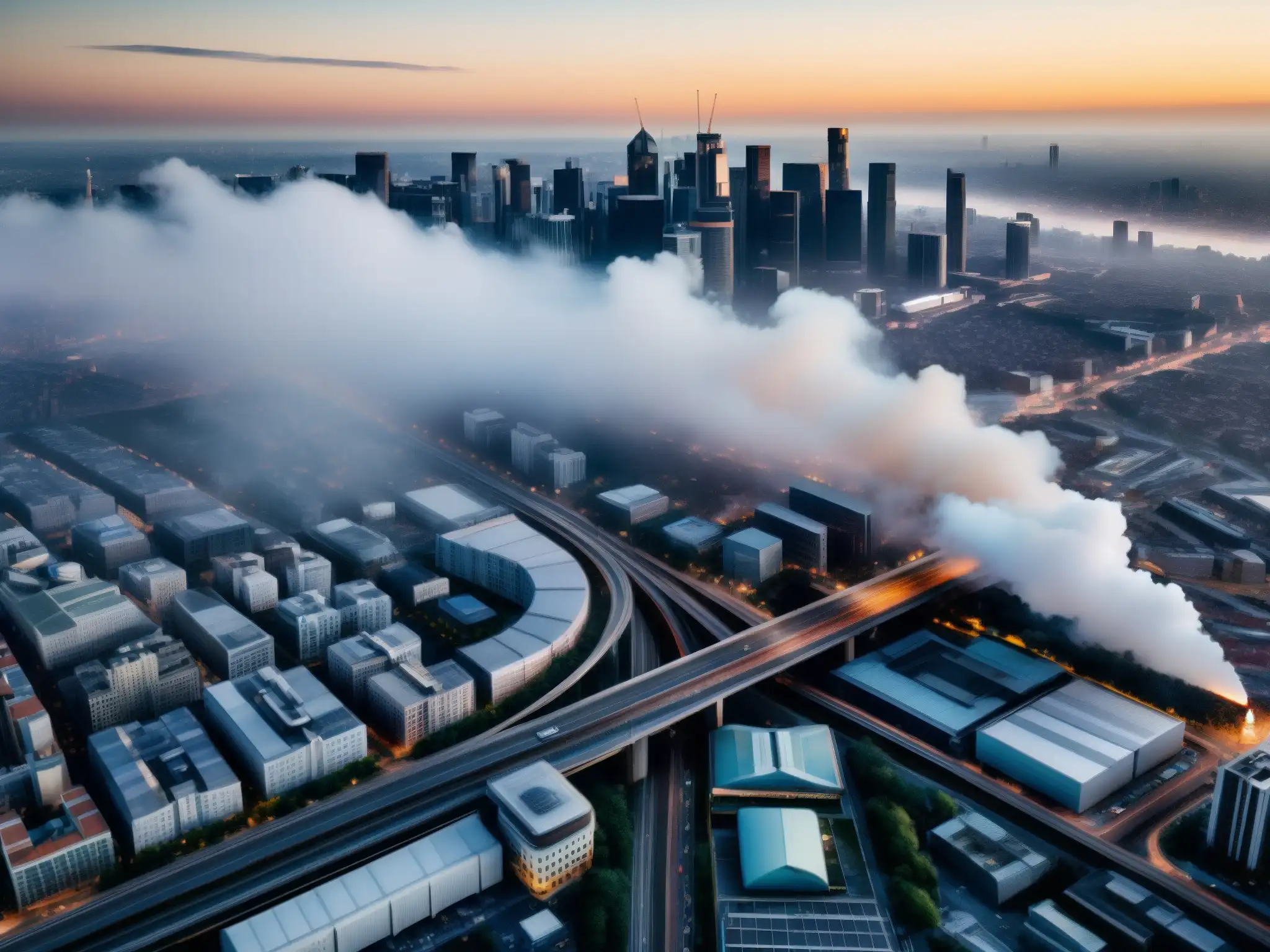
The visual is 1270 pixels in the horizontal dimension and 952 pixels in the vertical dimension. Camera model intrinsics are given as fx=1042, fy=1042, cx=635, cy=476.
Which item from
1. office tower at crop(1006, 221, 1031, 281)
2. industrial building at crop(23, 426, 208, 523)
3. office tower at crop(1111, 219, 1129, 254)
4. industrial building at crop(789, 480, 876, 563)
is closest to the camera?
industrial building at crop(789, 480, 876, 563)

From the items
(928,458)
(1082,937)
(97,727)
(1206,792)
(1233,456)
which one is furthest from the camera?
(1233,456)

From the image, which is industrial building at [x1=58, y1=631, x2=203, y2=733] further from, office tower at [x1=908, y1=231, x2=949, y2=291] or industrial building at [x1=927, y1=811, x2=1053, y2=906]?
office tower at [x1=908, y1=231, x2=949, y2=291]

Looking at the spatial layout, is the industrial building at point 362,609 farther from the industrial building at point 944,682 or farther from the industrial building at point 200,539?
the industrial building at point 944,682

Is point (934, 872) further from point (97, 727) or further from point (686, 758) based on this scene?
point (97, 727)

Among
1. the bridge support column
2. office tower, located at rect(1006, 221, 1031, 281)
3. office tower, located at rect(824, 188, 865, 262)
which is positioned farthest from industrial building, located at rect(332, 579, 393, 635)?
office tower, located at rect(1006, 221, 1031, 281)

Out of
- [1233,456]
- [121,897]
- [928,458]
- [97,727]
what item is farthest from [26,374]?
[1233,456]
